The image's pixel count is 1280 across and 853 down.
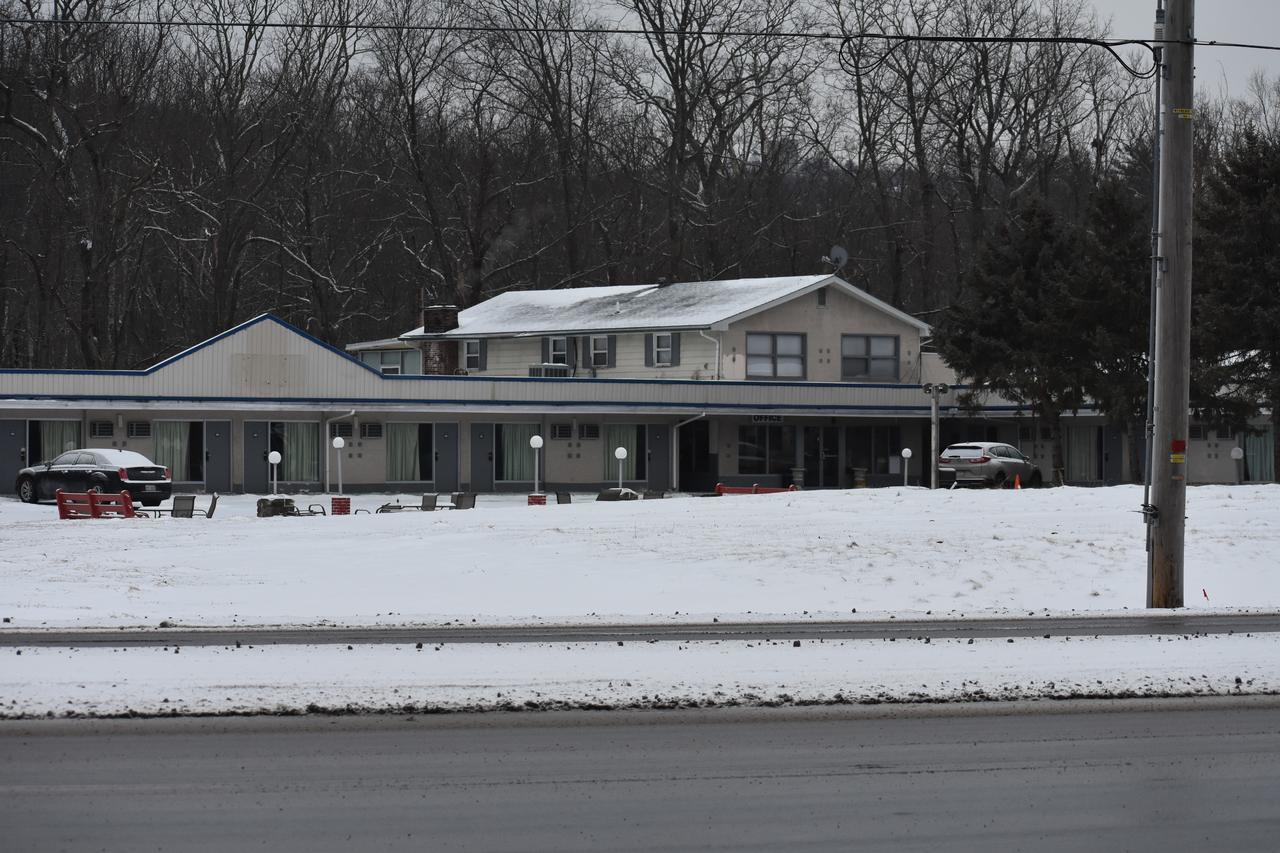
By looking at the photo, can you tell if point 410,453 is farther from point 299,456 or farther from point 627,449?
point 627,449

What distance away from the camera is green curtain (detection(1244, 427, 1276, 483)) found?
58469 mm

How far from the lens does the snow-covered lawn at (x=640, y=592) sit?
13008mm

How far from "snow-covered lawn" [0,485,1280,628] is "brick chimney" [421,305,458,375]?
30642 millimetres

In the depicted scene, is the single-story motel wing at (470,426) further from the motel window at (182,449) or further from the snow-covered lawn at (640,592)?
the snow-covered lawn at (640,592)

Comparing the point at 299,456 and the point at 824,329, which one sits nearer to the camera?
the point at 299,456

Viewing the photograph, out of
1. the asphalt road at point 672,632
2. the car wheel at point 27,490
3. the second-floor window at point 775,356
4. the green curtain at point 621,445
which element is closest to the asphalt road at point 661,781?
the asphalt road at point 672,632

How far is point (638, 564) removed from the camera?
23.7 metres

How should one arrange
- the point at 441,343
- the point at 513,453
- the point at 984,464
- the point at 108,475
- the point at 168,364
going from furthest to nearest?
1. the point at 441,343
2. the point at 513,453
3. the point at 984,464
4. the point at 168,364
5. the point at 108,475

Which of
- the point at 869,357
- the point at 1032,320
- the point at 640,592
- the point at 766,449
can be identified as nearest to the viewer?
the point at 640,592

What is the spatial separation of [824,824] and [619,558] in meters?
15.4

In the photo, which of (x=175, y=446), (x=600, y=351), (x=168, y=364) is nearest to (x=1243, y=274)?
(x=600, y=351)

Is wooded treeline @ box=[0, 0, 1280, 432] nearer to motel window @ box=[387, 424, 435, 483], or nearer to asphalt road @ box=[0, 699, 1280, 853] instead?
motel window @ box=[387, 424, 435, 483]

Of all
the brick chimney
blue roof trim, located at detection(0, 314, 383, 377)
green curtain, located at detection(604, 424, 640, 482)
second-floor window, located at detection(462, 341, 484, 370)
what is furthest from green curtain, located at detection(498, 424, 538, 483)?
the brick chimney

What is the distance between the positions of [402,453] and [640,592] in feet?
98.3
